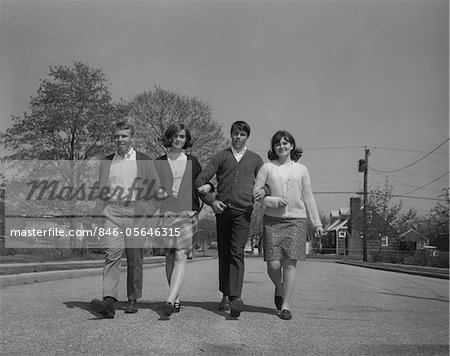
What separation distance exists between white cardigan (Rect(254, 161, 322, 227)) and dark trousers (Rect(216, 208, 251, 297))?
0.91 feet

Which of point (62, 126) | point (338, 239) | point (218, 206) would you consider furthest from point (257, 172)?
point (338, 239)

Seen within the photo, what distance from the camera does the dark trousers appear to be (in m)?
5.14

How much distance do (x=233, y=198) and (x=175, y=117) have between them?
1141 inches

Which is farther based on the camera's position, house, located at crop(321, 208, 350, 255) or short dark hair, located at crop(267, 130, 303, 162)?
house, located at crop(321, 208, 350, 255)

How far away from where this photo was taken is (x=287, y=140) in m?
5.37

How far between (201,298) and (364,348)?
10.7ft

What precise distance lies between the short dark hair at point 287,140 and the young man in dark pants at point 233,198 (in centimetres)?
16

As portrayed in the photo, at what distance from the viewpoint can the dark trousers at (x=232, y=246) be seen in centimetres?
514

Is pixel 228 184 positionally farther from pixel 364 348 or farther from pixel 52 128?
pixel 52 128

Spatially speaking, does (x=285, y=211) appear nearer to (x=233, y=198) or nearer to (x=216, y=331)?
(x=233, y=198)

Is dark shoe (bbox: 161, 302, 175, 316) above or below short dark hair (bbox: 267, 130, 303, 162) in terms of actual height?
below

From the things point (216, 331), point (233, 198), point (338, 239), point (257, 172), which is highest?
point (338, 239)

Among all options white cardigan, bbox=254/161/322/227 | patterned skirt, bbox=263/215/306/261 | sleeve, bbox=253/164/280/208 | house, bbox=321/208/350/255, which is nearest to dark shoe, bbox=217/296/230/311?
patterned skirt, bbox=263/215/306/261

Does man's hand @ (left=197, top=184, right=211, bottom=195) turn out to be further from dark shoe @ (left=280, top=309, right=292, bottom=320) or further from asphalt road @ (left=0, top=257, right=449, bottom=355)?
dark shoe @ (left=280, top=309, right=292, bottom=320)
